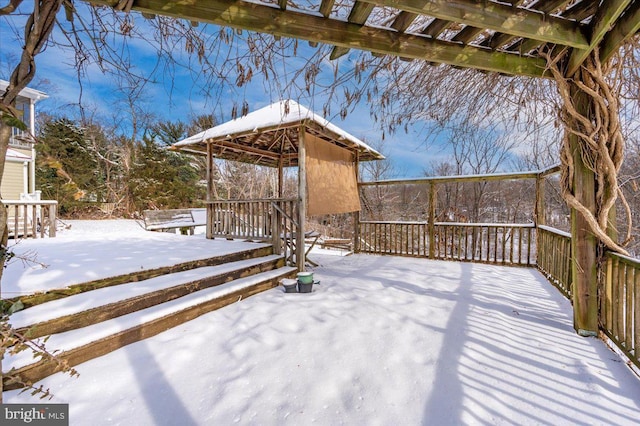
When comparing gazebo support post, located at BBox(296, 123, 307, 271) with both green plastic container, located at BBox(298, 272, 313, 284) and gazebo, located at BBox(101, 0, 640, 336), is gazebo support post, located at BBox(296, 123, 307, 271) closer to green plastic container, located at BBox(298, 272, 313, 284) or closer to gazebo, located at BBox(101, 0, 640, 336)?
green plastic container, located at BBox(298, 272, 313, 284)

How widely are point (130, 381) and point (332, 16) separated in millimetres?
2783

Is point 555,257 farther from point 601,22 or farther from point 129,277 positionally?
point 129,277

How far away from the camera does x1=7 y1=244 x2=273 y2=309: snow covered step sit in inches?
87.0

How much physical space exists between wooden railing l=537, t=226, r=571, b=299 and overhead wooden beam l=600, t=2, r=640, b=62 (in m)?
2.16

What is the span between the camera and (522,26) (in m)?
1.79

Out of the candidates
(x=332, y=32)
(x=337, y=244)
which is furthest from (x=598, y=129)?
(x=337, y=244)

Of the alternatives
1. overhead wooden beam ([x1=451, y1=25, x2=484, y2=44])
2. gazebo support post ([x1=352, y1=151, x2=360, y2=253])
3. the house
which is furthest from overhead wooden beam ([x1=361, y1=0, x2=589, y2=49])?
the house

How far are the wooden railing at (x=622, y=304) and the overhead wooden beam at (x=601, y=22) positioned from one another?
158 centimetres

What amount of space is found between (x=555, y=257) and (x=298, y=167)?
13.4ft

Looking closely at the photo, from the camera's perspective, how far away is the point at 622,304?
2.20m

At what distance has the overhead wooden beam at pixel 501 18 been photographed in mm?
1592

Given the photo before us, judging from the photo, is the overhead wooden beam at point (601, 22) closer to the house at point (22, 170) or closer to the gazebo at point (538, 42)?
the gazebo at point (538, 42)

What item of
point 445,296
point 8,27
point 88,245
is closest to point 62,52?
point 8,27

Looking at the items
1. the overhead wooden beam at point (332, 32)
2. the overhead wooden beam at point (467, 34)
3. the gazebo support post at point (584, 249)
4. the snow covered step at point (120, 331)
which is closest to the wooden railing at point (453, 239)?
the gazebo support post at point (584, 249)
